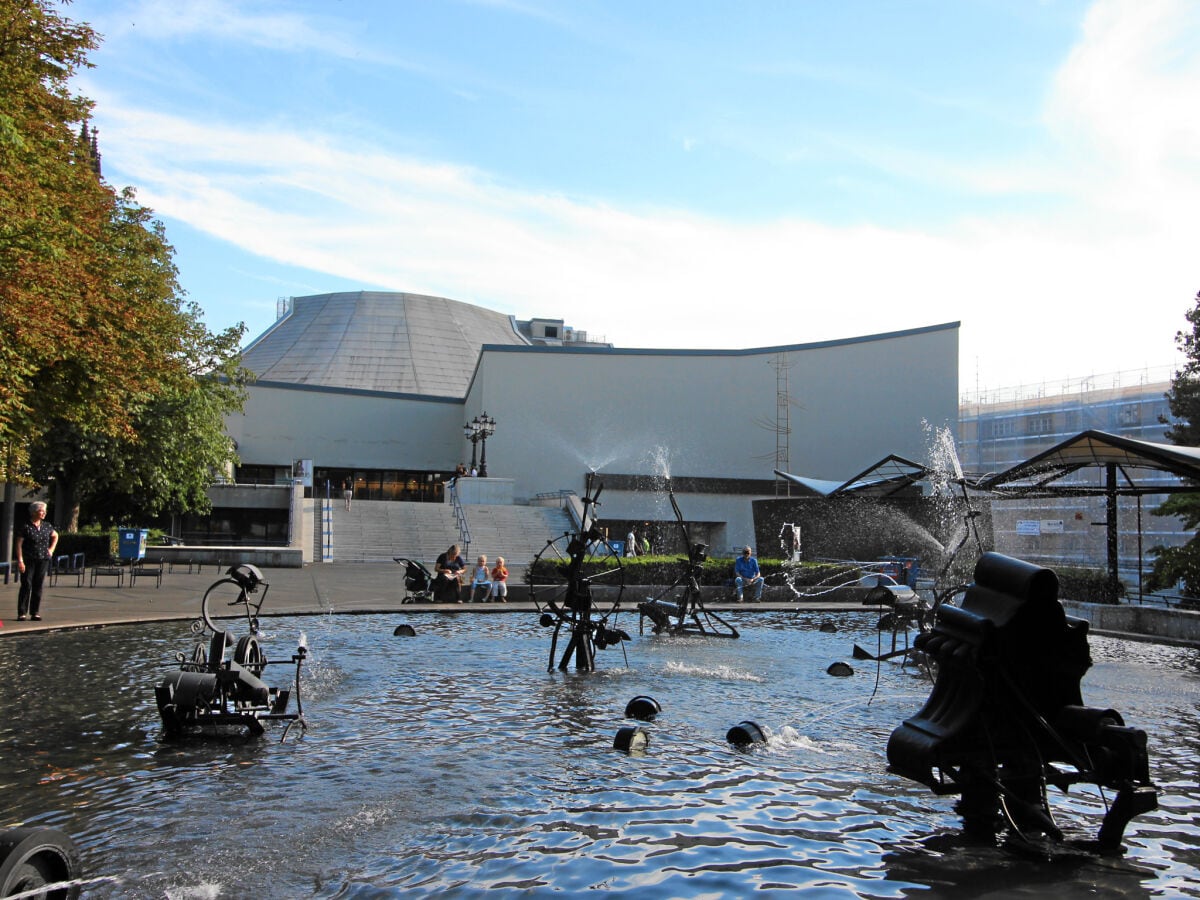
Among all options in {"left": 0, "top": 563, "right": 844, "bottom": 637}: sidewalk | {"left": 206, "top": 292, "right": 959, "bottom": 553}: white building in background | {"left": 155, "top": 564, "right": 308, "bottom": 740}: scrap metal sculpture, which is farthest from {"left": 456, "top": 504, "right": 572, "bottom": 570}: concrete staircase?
{"left": 155, "top": 564, "right": 308, "bottom": 740}: scrap metal sculpture

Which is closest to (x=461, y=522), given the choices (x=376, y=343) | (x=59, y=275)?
(x=59, y=275)

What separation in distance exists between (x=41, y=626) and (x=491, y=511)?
96.0ft

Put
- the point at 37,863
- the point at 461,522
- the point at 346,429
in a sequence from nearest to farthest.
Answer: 1. the point at 37,863
2. the point at 461,522
3. the point at 346,429

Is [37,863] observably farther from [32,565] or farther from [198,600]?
[198,600]

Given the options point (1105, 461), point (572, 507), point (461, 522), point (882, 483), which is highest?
point (1105, 461)

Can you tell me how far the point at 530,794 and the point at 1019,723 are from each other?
2997mm

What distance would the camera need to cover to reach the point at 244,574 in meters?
7.82

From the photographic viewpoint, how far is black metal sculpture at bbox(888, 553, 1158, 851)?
5.16 m

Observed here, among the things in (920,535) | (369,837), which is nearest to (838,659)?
(369,837)

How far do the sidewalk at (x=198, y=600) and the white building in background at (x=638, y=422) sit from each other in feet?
102

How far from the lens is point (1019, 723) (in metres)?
5.32

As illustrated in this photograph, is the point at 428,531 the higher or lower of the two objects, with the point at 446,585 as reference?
higher

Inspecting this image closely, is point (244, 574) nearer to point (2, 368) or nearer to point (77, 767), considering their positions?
point (77, 767)

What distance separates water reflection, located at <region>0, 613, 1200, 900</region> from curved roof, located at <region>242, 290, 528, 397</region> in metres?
71.2
